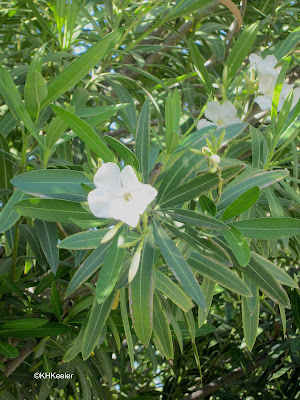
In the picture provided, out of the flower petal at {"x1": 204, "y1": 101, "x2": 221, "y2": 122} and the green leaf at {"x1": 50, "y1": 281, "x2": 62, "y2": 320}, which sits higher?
the flower petal at {"x1": 204, "y1": 101, "x2": 221, "y2": 122}

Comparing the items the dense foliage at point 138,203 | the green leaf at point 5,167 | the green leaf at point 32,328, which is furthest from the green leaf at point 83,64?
the green leaf at point 32,328

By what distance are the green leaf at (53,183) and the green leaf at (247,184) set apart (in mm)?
228

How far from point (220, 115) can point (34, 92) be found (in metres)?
0.38

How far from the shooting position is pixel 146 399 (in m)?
2.12

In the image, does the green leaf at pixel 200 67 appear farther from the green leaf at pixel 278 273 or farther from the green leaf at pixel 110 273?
the green leaf at pixel 110 273

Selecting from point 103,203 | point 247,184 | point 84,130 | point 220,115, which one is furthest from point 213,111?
point 103,203

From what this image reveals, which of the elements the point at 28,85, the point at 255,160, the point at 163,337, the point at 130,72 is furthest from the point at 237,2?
the point at 163,337

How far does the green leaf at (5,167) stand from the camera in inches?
48.2

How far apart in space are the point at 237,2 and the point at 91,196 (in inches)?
62.5

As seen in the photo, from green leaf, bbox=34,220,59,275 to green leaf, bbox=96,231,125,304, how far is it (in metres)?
0.32

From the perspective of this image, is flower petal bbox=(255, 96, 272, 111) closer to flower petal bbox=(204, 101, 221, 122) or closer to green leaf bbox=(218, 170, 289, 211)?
flower petal bbox=(204, 101, 221, 122)

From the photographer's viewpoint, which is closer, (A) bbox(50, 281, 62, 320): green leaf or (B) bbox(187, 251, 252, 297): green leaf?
(B) bbox(187, 251, 252, 297): green leaf

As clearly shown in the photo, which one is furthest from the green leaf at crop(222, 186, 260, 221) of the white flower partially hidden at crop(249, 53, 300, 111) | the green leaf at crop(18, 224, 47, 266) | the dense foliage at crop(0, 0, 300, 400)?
the green leaf at crop(18, 224, 47, 266)

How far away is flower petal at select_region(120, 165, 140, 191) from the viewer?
76cm
